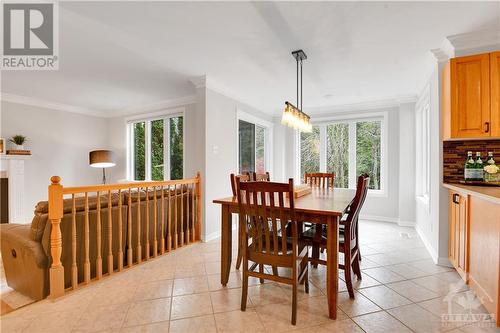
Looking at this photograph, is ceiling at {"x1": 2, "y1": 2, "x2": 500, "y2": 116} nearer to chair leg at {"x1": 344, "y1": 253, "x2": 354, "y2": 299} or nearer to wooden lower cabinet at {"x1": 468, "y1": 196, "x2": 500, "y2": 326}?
wooden lower cabinet at {"x1": 468, "y1": 196, "x2": 500, "y2": 326}

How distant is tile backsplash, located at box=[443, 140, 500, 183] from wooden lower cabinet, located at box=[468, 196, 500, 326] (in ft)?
2.41

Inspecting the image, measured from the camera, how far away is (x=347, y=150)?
210 inches

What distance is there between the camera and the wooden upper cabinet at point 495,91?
2424 mm

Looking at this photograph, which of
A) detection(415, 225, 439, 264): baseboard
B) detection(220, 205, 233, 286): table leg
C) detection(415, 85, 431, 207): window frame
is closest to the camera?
detection(220, 205, 233, 286): table leg

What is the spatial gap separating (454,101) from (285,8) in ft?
6.54

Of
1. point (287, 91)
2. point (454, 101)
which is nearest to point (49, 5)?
point (287, 91)

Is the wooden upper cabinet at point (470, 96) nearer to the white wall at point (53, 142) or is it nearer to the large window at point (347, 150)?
the large window at point (347, 150)

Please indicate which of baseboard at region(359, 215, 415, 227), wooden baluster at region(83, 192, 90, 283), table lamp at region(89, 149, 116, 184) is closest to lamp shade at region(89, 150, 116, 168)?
table lamp at region(89, 149, 116, 184)

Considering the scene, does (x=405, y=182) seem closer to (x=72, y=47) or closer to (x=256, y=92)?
(x=256, y=92)

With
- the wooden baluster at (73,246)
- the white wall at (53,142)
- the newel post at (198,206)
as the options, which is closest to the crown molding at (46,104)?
the white wall at (53,142)

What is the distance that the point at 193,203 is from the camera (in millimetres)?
3705

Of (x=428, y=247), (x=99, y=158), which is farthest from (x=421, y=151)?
(x=99, y=158)

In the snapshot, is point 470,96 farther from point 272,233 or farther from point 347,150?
point 347,150

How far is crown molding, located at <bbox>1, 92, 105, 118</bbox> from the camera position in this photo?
4352 mm
